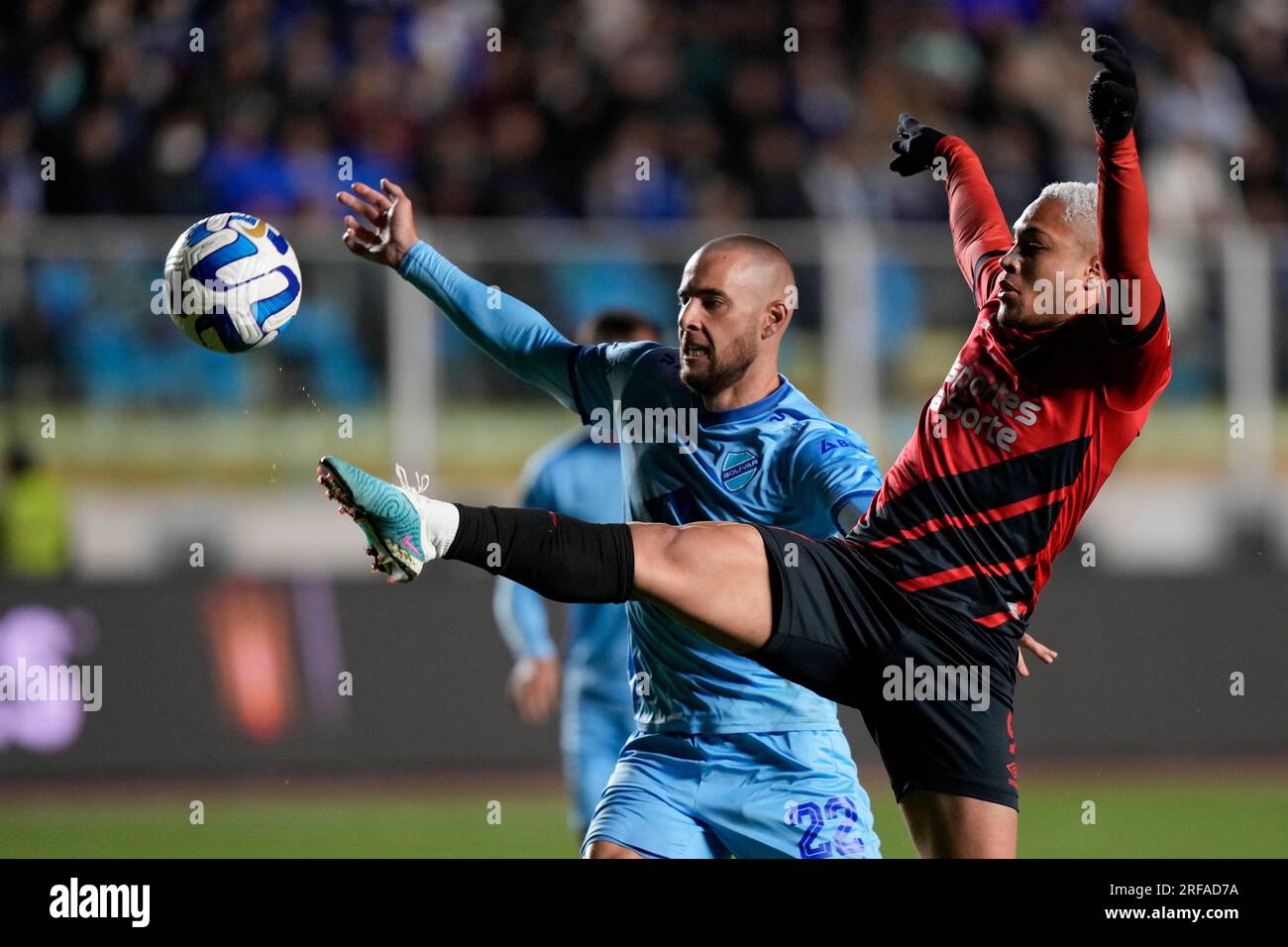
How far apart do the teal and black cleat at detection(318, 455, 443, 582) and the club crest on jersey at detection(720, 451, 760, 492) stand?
1.09 meters

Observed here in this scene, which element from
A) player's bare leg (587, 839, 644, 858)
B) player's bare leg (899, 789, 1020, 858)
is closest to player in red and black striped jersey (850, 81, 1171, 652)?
player's bare leg (899, 789, 1020, 858)

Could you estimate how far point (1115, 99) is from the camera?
15.0 ft

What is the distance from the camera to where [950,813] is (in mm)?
4703

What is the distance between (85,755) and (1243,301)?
820 centimetres

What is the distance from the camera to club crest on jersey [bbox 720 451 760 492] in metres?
5.28

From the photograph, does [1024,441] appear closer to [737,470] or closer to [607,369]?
[737,470]

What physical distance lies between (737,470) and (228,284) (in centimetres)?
165

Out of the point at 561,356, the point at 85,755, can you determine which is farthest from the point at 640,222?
the point at 561,356

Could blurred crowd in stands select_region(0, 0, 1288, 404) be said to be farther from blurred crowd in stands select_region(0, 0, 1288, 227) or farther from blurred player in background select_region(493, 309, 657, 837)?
blurred player in background select_region(493, 309, 657, 837)

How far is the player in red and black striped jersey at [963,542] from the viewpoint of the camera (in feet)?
15.1

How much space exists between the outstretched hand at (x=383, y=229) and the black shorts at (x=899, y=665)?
5.72ft

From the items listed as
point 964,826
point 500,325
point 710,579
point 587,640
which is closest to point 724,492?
point 710,579

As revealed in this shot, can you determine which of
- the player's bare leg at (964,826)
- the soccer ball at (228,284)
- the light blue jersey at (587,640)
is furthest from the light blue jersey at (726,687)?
the light blue jersey at (587,640)
